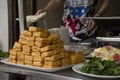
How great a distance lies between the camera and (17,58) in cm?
114

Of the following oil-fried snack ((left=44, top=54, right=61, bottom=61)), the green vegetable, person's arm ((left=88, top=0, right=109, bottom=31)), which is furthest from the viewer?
person's arm ((left=88, top=0, right=109, bottom=31))

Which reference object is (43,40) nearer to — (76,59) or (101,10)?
(76,59)

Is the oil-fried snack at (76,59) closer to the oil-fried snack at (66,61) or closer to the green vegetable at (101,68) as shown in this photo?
the oil-fried snack at (66,61)

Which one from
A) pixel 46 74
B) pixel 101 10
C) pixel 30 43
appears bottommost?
pixel 46 74

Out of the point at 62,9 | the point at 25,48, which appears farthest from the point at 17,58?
the point at 62,9

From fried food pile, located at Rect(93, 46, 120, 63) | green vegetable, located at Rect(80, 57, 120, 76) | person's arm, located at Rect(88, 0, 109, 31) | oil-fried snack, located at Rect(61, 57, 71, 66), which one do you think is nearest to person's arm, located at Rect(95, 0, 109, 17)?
person's arm, located at Rect(88, 0, 109, 31)

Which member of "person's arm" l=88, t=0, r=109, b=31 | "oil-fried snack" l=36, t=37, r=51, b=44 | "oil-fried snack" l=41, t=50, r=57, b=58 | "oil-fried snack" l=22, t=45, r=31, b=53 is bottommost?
"oil-fried snack" l=41, t=50, r=57, b=58

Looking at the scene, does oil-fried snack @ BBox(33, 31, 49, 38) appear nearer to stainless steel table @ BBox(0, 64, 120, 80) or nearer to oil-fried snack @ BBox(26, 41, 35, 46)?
oil-fried snack @ BBox(26, 41, 35, 46)

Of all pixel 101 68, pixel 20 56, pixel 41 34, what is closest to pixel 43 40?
pixel 41 34

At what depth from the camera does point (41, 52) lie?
41.9 inches

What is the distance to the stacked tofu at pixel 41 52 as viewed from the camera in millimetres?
1048

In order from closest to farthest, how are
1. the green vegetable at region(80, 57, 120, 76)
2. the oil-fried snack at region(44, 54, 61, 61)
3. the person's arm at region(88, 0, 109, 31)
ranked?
the green vegetable at region(80, 57, 120, 76)
the oil-fried snack at region(44, 54, 61, 61)
the person's arm at region(88, 0, 109, 31)

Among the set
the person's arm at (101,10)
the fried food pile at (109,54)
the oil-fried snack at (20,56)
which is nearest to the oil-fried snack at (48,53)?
the oil-fried snack at (20,56)

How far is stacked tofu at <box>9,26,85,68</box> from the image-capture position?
105 centimetres
